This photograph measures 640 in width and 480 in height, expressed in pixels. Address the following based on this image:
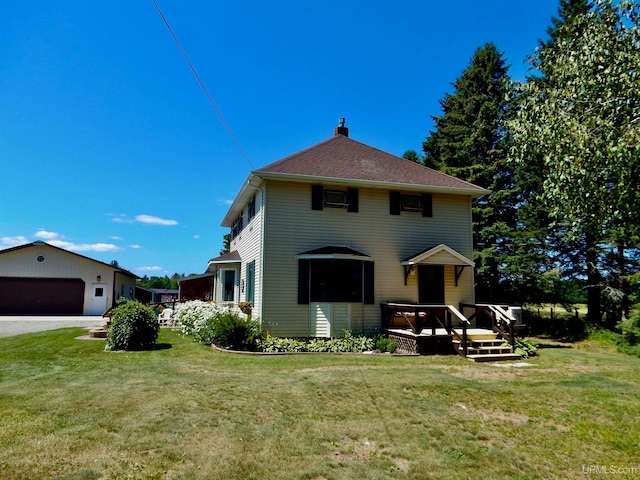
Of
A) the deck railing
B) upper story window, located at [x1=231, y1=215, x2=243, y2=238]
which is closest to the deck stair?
the deck railing

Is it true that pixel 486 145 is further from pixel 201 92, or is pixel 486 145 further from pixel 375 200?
pixel 201 92

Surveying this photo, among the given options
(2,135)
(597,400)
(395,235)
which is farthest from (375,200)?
(2,135)

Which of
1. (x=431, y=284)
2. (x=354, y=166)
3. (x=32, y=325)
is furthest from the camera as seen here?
(x=32, y=325)

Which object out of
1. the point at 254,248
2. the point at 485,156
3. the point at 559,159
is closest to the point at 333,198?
the point at 254,248

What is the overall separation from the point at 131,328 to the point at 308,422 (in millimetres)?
7483

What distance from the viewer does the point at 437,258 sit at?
43.6 ft

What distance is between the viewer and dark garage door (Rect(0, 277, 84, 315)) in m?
26.5

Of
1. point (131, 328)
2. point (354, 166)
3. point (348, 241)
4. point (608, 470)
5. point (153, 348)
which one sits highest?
point (354, 166)

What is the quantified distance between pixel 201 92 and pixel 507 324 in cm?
1060

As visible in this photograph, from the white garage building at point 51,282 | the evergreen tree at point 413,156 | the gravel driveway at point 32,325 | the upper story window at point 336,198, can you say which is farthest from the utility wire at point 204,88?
the white garage building at point 51,282

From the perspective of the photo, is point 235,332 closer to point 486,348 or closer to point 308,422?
point 308,422

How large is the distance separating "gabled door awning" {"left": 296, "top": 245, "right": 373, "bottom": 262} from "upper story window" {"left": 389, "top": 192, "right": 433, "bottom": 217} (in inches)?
85.8

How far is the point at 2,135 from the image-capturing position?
10.7 meters

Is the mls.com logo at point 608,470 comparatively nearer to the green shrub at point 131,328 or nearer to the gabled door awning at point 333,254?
the gabled door awning at point 333,254
